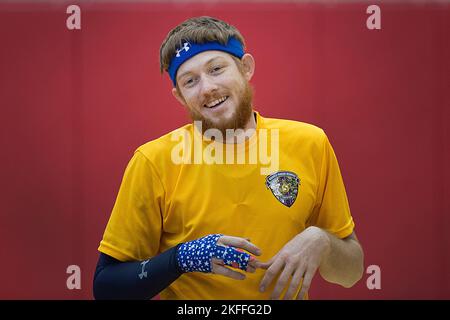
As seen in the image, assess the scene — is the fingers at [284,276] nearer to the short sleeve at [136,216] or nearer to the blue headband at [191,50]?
the short sleeve at [136,216]

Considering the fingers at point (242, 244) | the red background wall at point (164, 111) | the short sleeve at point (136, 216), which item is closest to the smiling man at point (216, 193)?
the short sleeve at point (136, 216)

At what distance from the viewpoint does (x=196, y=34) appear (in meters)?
1.26

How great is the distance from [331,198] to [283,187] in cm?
14

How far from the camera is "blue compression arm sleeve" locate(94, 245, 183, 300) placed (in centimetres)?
115

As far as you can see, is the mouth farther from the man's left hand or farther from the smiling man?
the man's left hand

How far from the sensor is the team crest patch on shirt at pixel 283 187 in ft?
4.09

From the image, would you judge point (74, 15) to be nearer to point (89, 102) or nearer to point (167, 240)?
point (89, 102)

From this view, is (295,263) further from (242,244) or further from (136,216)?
(136,216)

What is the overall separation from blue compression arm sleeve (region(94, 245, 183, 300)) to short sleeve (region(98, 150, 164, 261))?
0.03m

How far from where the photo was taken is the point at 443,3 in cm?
205

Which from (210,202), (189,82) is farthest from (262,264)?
(189,82)

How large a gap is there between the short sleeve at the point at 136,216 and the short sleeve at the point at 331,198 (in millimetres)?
363

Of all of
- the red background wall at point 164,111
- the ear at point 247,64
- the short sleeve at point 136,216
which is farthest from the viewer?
the red background wall at point 164,111

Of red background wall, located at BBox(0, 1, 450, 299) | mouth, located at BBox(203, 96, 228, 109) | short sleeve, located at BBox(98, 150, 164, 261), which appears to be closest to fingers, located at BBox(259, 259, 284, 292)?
short sleeve, located at BBox(98, 150, 164, 261)
